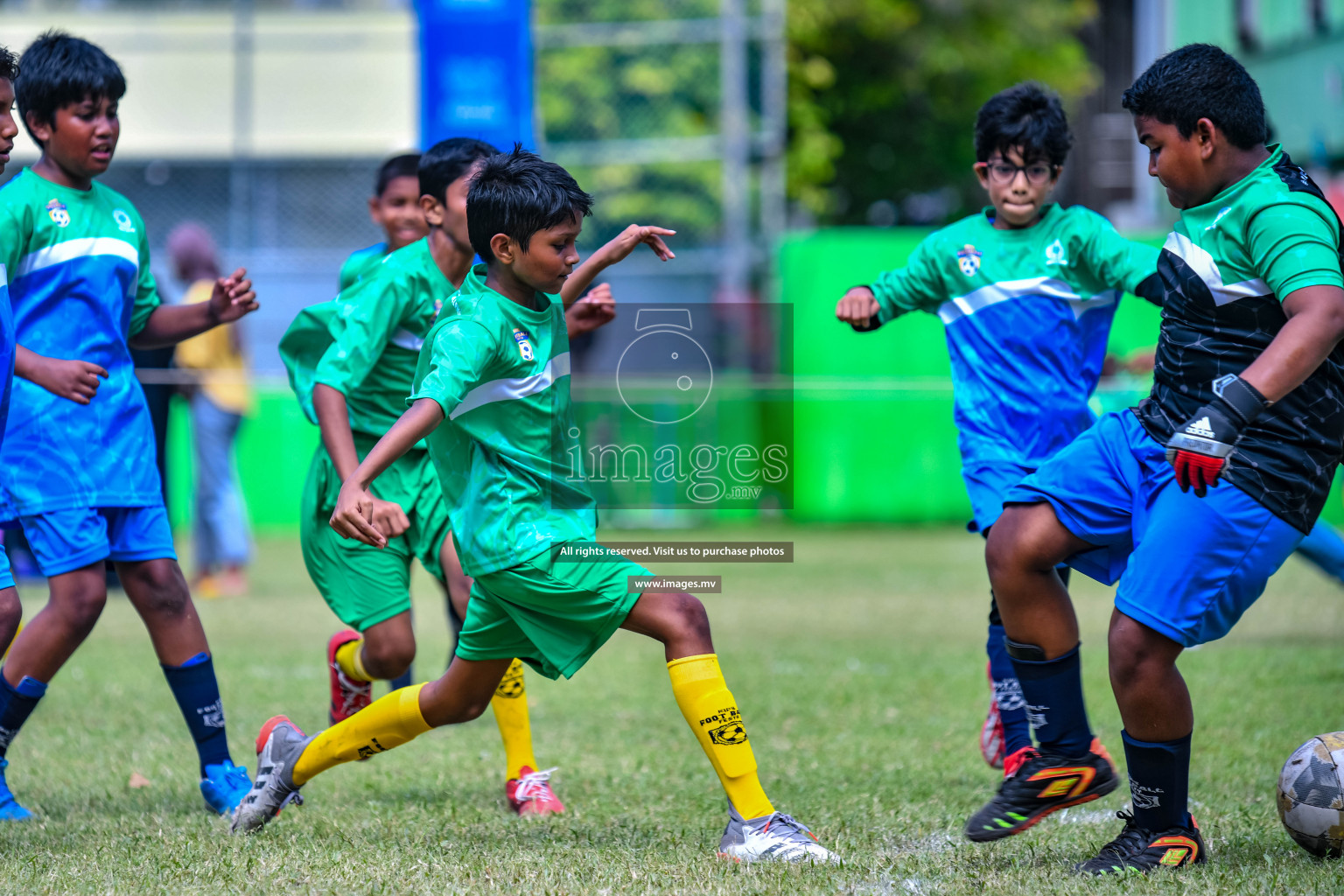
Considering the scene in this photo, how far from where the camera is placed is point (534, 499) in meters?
3.65

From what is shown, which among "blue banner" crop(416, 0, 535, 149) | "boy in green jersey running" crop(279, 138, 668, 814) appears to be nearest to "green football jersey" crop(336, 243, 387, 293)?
"boy in green jersey running" crop(279, 138, 668, 814)

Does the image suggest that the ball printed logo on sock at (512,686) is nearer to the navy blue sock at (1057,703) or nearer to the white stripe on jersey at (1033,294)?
the navy blue sock at (1057,703)

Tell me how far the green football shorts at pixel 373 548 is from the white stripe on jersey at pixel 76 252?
2.79 ft

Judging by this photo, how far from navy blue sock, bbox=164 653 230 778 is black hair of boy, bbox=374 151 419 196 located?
1.75 metres

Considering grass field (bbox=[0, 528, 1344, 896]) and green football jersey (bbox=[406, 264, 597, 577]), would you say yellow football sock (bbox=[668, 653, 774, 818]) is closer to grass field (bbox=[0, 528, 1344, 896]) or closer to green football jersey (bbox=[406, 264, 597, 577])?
grass field (bbox=[0, 528, 1344, 896])

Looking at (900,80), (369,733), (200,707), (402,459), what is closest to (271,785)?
(369,733)

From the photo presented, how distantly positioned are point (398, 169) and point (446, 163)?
721 millimetres

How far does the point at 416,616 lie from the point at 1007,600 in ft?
21.4

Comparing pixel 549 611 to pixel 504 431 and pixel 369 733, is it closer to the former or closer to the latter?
pixel 504 431

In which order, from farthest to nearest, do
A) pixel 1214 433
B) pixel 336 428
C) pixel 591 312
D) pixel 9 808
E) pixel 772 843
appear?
pixel 591 312
pixel 9 808
pixel 336 428
pixel 772 843
pixel 1214 433

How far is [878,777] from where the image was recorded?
482 centimetres

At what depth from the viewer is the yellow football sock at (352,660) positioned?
473cm

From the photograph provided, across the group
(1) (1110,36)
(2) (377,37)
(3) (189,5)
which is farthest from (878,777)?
(1) (1110,36)

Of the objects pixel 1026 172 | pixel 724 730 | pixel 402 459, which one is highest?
pixel 1026 172
